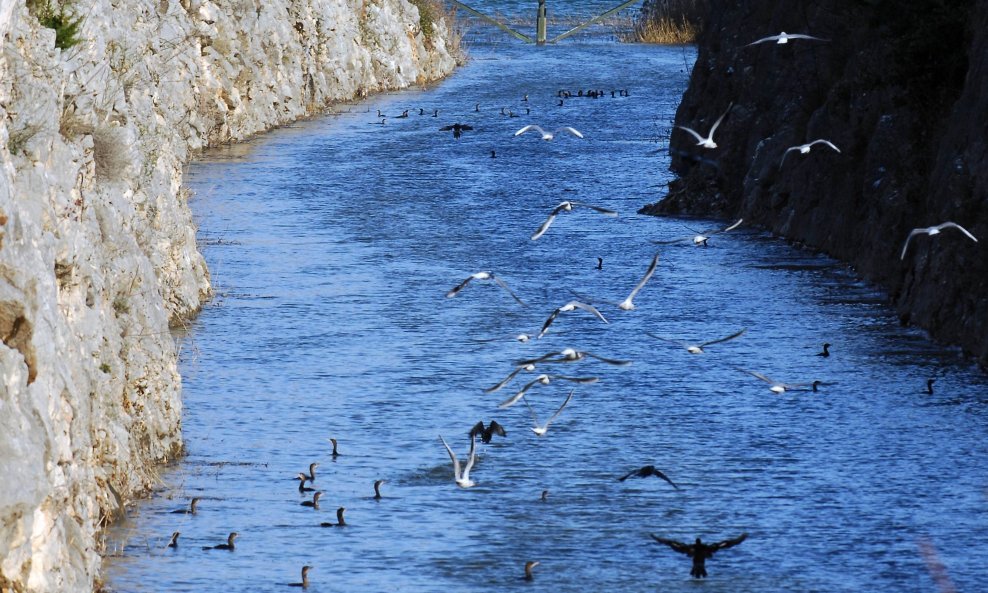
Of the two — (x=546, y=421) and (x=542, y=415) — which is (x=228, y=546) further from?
(x=542, y=415)

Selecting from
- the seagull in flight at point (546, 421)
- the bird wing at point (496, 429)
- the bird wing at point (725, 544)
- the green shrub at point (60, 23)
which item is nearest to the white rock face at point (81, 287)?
the green shrub at point (60, 23)

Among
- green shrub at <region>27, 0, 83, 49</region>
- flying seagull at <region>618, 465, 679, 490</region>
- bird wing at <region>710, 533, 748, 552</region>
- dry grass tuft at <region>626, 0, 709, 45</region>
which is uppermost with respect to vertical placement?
green shrub at <region>27, 0, 83, 49</region>

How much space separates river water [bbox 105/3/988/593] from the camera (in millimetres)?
16891

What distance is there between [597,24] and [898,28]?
7070 centimetres

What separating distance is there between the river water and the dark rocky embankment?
2.71 feet

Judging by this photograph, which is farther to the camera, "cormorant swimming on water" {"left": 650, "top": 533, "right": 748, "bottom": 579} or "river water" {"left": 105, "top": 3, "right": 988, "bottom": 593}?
"river water" {"left": 105, "top": 3, "right": 988, "bottom": 593}

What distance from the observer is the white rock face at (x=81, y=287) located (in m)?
12.5

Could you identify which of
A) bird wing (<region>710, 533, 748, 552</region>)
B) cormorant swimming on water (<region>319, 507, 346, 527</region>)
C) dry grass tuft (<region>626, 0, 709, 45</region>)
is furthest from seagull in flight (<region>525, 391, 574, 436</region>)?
dry grass tuft (<region>626, 0, 709, 45</region>)

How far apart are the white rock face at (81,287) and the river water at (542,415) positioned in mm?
933

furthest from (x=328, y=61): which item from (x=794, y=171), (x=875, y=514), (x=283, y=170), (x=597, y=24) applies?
(x=875, y=514)

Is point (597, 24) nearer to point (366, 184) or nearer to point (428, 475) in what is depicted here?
Answer: point (366, 184)

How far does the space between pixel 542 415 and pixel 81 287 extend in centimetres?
792

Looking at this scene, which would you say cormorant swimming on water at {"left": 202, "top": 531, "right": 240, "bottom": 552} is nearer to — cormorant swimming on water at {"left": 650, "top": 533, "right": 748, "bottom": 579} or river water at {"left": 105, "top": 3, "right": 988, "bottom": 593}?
river water at {"left": 105, "top": 3, "right": 988, "bottom": 593}

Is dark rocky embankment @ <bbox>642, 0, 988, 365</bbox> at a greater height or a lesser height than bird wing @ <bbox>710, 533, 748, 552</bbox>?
greater
